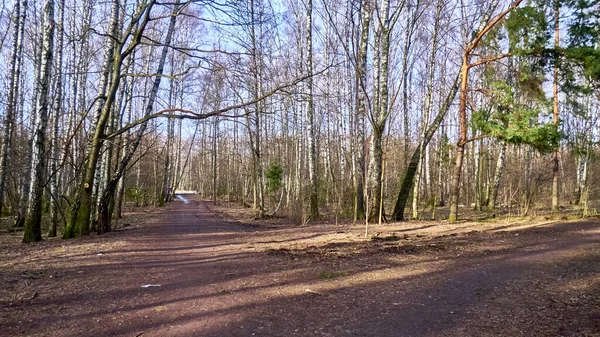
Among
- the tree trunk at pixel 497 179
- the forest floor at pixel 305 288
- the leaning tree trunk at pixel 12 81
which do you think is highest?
the leaning tree trunk at pixel 12 81

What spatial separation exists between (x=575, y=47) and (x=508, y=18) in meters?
2.28

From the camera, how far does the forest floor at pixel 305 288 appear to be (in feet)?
13.9

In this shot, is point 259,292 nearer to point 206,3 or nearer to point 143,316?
point 143,316

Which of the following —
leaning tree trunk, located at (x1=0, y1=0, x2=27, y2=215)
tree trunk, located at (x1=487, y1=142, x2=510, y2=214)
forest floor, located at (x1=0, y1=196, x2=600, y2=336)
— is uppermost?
leaning tree trunk, located at (x1=0, y1=0, x2=27, y2=215)

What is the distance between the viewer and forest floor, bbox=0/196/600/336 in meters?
4.22

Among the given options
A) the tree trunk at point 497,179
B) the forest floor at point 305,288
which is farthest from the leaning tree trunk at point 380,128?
the tree trunk at point 497,179

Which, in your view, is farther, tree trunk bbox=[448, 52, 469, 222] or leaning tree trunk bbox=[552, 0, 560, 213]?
tree trunk bbox=[448, 52, 469, 222]

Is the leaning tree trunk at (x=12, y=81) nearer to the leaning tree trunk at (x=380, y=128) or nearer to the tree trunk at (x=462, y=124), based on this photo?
the leaning tree trunk at (x=380, y=128)

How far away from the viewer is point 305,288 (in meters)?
5.70

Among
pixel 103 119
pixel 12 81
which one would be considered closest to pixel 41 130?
pixel 103 119

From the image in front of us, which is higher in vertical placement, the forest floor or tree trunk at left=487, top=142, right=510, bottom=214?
tree trunk at left=487, top=142, right=510, bottom=214

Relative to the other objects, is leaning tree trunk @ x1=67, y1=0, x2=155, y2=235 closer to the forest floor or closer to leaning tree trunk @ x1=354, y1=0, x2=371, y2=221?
the forest floor

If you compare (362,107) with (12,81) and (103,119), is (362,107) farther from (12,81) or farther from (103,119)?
(12,81)

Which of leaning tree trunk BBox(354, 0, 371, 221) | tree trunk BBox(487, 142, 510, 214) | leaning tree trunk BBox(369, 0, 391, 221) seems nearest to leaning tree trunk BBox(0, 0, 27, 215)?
leaning tree trunk BBox(354, 0, 371, 221)
